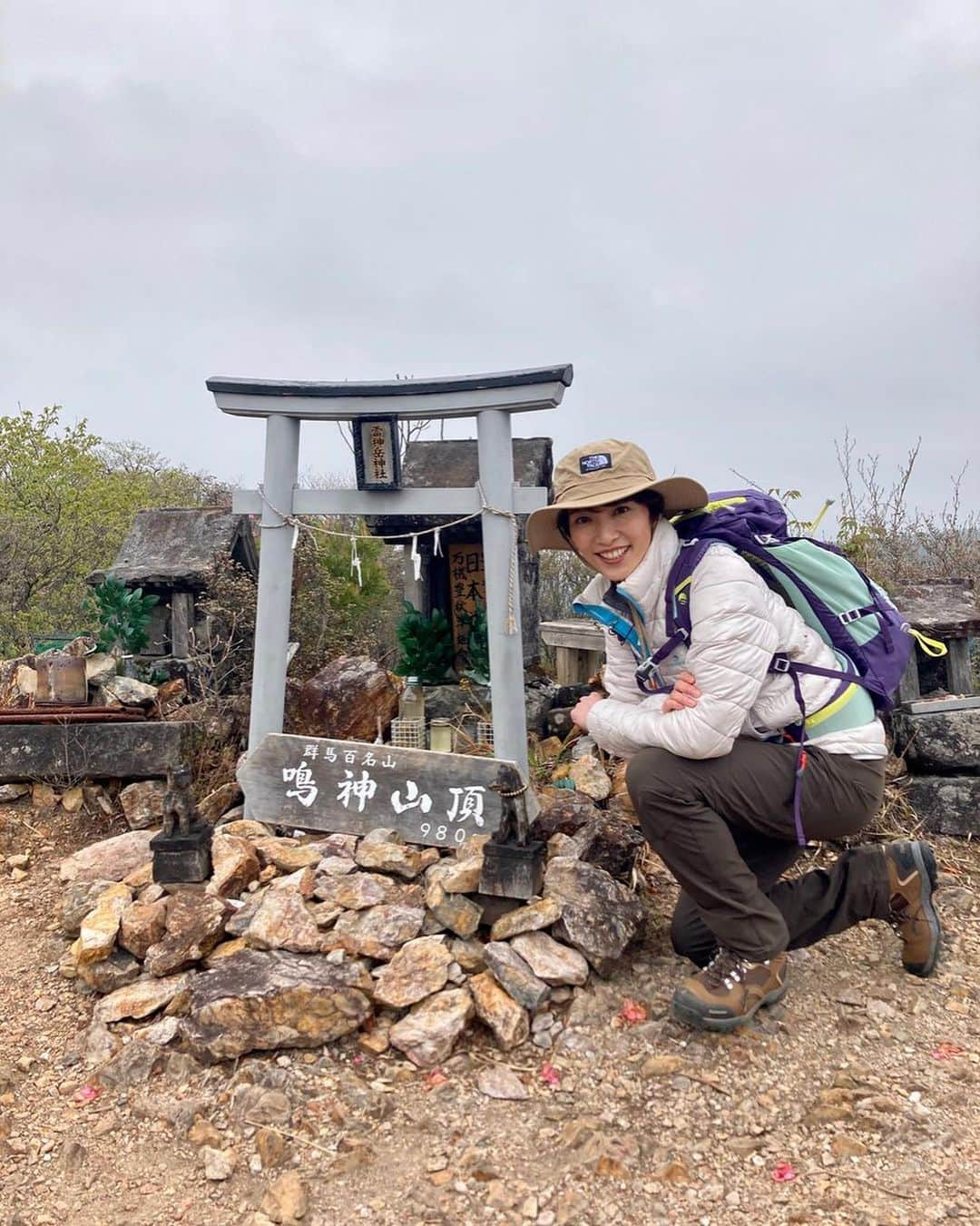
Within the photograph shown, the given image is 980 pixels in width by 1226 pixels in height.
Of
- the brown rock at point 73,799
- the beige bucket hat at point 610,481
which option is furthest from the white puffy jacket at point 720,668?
the brown rock at point 73,799

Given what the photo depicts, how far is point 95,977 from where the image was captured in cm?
300

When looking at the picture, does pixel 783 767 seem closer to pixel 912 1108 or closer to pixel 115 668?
pixel 912 1108

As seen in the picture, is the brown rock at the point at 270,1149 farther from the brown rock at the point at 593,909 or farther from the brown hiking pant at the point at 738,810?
the brown hiking pant at the point at 738,810

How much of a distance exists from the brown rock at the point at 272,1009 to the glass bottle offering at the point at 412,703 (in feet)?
8.64

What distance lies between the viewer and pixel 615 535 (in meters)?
2.47

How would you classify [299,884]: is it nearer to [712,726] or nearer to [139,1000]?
[139,1000]

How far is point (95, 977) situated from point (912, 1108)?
8.68ft

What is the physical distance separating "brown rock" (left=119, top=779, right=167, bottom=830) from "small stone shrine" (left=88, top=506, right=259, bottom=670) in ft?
3.30

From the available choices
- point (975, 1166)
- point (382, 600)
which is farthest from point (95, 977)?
point (382, 600)

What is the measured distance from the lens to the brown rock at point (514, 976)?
8.68ft

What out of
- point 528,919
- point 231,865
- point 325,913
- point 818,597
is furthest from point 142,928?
point 818,597

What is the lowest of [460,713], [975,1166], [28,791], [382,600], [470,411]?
[975,1166]

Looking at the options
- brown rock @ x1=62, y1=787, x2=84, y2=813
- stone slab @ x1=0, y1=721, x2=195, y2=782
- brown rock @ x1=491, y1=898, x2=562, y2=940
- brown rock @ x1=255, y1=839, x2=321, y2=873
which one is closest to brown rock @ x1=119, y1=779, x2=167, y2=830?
stone slab @ x1=0, y1=721, x2=195, y2=782

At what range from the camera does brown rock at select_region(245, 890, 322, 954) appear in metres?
2.89
